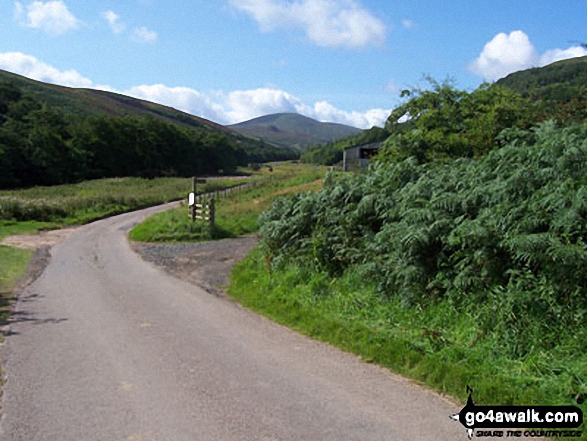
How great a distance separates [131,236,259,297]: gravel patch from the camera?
623 inches

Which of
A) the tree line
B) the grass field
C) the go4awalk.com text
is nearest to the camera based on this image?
the go4awalk.com text

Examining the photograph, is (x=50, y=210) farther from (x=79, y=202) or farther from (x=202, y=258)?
(x=202, y=258)

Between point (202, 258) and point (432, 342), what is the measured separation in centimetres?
1328

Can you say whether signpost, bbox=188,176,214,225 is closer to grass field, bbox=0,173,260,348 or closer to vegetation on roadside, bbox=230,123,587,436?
grass field, bbox=0,173,260,348

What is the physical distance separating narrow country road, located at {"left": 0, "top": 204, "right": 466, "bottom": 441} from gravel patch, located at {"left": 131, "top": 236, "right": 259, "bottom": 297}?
381cm

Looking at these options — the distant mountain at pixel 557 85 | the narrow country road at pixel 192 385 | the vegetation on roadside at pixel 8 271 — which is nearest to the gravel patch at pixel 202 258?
the narrow country road at pixel 192 385

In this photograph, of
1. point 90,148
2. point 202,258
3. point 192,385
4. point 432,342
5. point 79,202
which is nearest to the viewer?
point 192,385

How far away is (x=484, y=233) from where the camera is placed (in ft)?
25.1

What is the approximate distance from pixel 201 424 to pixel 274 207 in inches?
400

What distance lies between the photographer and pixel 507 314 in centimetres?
711

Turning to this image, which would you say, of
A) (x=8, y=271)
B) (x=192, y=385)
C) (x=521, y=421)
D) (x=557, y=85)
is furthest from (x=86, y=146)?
(x=521, y=421)

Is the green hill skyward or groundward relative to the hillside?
groundward

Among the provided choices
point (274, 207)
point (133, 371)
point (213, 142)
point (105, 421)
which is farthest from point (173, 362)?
point (213, 142)

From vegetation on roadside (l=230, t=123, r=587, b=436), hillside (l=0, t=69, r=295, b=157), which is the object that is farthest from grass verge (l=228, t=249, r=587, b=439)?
hillside (l=0, t=69, r=295, b=157)
